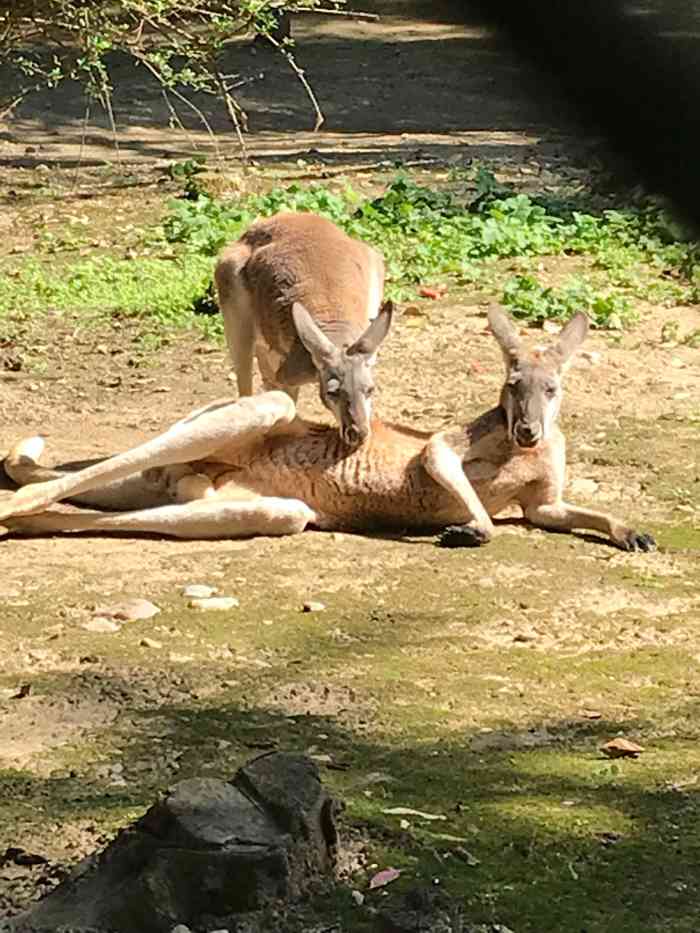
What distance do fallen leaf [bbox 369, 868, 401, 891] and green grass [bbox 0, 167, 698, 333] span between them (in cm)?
575

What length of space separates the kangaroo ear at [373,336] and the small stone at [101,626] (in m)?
1.98

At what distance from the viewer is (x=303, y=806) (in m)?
3.11

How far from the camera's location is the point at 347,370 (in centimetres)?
667

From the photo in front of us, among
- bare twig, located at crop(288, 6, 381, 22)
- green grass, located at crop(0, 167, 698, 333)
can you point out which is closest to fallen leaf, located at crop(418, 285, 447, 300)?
green grass, located at crop(0, 167, 698, 333)

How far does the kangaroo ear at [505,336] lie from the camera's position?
6.56 meters

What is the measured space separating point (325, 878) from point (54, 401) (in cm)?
491

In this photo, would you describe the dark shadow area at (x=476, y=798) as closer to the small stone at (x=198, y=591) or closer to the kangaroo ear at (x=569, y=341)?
the small stone at (x=198, y=591)

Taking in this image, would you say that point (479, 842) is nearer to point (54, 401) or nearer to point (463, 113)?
point (54, 401)

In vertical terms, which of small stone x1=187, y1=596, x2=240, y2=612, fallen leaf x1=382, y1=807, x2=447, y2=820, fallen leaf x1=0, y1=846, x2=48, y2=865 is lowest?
small stone x1=187, y1=596, x2=240, y2=612

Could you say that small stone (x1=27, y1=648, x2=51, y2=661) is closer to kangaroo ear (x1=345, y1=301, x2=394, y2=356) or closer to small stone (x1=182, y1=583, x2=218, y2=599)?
small stone (x1=182, y1=583, x2=218, y2=599)

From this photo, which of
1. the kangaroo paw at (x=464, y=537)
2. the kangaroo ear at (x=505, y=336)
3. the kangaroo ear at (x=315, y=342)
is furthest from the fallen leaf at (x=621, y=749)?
the kangaroo ear at (x=315, y=342)

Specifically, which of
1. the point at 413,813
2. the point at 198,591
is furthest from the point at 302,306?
the point at 413,813

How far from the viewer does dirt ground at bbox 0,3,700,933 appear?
390cm

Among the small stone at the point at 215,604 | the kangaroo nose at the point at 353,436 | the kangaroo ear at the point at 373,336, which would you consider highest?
the kangaroo ear at the point at 373,336
